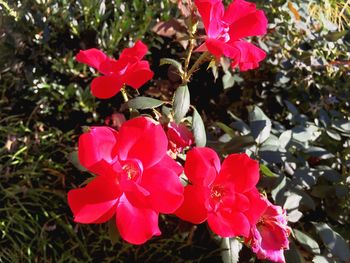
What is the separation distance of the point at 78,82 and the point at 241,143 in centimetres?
90

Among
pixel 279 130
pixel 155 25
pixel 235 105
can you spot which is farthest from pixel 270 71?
pixel 155 25

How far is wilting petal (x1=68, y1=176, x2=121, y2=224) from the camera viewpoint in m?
0.78

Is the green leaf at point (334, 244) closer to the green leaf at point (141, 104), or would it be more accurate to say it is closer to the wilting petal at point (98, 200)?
the green leaf at point (141, 104)

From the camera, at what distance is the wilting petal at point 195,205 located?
0.83 meters

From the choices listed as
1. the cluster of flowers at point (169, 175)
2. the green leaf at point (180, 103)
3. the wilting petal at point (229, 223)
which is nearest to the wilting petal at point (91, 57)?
the cluster of flowers at point (169, 175)

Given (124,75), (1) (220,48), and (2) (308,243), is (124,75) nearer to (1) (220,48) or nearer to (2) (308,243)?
(1) (220,48)

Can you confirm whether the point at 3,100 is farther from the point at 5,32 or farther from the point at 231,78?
the point at 231,78

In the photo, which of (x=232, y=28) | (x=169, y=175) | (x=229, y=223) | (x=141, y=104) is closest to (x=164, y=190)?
(x=169, y=175)

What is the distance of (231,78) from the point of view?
1.77m

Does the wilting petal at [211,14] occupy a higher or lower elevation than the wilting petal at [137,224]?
higher

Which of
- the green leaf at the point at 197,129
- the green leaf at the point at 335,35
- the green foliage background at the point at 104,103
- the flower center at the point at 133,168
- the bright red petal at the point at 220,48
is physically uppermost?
the bright red petal at the point at 220,48

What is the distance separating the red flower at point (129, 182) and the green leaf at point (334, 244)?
0.68 metres

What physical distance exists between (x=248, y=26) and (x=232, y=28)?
31mm

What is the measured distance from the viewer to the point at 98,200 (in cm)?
79
